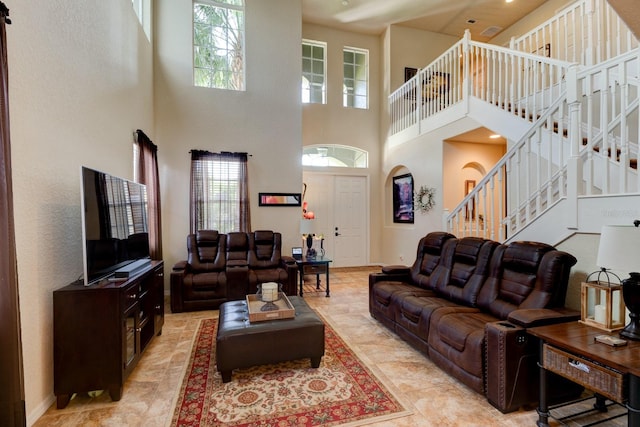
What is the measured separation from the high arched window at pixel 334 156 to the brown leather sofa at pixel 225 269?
8.66ft

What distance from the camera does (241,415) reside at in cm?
210

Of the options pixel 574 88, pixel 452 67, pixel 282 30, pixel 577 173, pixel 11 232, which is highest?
pixel 282 30

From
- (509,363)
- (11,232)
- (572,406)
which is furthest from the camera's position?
(572,406)

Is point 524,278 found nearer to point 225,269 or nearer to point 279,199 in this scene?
point 225,269

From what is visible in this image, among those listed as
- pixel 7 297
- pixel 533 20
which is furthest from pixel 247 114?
pixel 533 20

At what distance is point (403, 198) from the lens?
272 inches

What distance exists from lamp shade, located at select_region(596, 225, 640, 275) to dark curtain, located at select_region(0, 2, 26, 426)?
333cm

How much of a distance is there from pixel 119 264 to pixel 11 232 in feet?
3.53

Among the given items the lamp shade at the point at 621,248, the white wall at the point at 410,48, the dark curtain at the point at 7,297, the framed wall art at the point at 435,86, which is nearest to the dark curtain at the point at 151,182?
the dark curtain at the point at 7,297

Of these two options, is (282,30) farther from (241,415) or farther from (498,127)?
(241,415)

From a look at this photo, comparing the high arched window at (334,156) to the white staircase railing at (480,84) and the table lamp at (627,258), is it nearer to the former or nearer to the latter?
the white staircase railing at (480,84)

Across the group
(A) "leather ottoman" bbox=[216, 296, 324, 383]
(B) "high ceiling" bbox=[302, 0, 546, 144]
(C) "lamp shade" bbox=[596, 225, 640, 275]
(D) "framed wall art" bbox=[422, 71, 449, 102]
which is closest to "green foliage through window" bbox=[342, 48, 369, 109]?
(B) "high ceiling" bbox=[302, 0, 546, 144]

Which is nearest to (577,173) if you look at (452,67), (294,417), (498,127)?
(498,127)

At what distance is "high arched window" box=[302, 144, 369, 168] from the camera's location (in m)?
7.19
